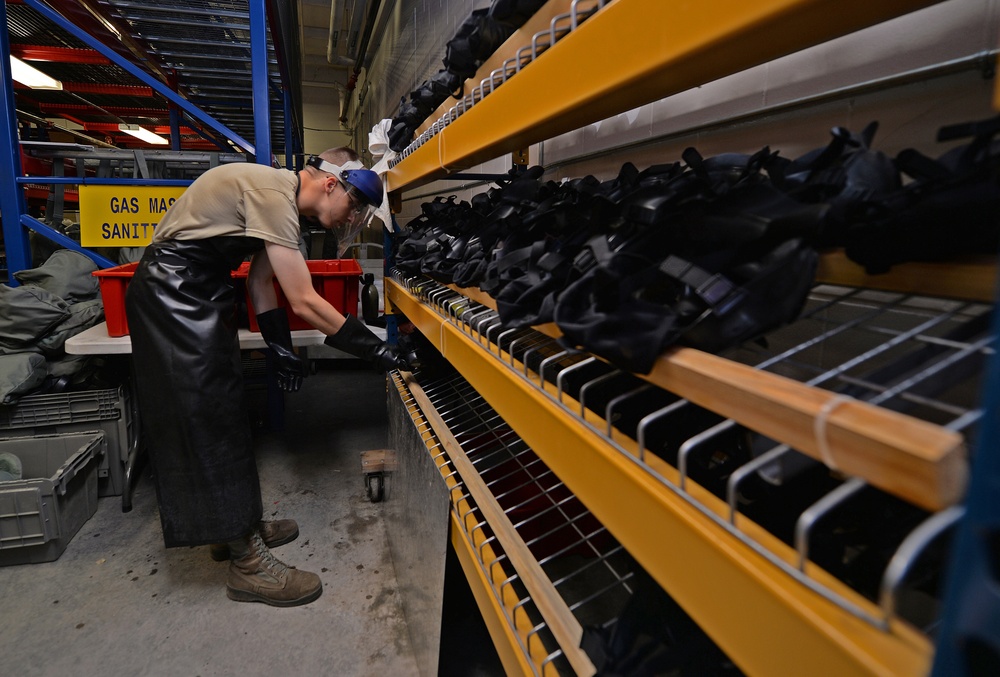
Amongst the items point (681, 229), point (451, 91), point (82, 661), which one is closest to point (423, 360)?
point (451, 91)

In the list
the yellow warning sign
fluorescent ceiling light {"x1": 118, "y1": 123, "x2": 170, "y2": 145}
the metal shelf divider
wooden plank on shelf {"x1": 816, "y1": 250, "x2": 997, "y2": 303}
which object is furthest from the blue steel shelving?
fluorescent ceiling light {"x1": 118, "y1": 123, "x2": 170, "y2": 145}

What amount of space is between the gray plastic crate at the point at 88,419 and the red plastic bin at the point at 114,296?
49 cm

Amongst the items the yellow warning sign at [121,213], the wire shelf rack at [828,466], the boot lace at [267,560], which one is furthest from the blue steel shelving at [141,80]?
the wire shelf rack at [828,466]

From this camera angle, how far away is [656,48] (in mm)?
609

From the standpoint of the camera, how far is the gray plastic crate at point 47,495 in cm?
221

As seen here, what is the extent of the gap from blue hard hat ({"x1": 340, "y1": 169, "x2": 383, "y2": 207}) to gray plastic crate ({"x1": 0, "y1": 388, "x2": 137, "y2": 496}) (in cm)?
177

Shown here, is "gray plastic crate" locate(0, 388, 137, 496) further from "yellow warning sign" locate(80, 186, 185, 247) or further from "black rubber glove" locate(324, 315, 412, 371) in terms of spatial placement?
"black rubber glove" locate(324, 315, 412, 371)

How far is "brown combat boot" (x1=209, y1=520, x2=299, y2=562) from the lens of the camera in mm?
2389

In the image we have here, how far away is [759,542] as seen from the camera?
49 cm

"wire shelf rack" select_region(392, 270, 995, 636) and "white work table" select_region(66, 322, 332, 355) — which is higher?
"wire shelf rack" select_region(392, 270, 995, 636)

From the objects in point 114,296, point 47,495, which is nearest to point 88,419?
point 47,495

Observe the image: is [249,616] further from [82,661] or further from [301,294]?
[301,294]

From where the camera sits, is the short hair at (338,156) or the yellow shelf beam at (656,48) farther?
the short hair at (338,156)

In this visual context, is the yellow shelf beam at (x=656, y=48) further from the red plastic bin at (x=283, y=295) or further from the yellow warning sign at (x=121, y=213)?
the yellow warning sign at (x=121, y=213)
